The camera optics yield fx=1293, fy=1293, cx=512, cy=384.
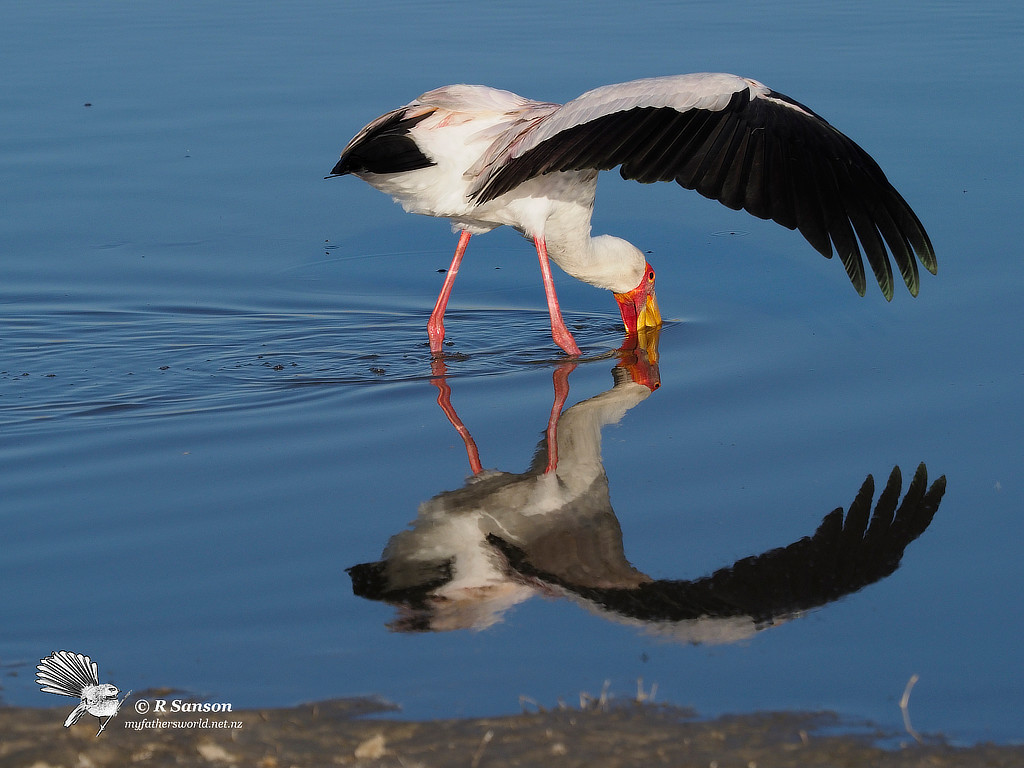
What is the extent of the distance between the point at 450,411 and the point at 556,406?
1.61ft

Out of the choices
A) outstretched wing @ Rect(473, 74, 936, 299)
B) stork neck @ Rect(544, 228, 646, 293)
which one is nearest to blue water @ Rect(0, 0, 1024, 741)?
stork neck @ Rect(544, 228, 646, 293)

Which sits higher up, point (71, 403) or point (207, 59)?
point (207, 59)

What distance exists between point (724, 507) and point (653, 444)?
0.70m

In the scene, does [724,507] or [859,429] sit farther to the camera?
[859,429]

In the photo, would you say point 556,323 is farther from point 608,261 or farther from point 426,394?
point 426,394

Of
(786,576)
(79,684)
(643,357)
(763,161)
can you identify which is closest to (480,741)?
(79,684)

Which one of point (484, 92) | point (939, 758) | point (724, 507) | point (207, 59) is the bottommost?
point (939, 758)

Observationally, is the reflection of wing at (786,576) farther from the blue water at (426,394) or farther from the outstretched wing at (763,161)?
the outstretched wing at (763,161)

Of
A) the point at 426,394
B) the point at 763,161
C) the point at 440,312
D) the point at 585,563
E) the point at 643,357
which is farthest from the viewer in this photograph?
the point at 440,312

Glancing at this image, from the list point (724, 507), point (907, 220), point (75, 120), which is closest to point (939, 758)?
point (724, 507)

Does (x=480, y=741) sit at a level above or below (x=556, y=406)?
below

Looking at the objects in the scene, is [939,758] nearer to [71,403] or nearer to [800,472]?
[800,472]

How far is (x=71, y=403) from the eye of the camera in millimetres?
5895

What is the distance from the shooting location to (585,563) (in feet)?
14.0
